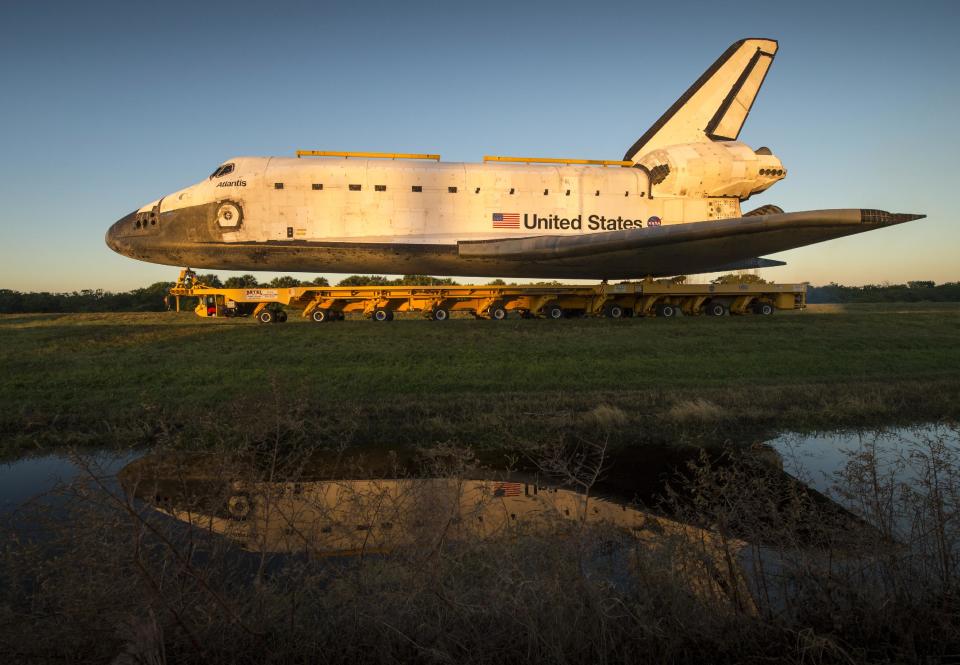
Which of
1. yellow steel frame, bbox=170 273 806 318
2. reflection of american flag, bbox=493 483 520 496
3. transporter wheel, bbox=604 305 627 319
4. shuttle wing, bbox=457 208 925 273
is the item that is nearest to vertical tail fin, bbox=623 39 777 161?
shuttle wing, bbox=457 208 925 273

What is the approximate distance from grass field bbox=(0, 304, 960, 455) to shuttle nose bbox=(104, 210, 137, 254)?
220 centimetres

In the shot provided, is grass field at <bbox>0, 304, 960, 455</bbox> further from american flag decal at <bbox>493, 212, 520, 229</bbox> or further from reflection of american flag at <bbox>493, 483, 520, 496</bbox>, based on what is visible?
american flag decal at <bbox>493, 212, 520, 229</bbox>

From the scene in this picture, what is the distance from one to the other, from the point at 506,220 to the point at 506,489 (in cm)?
1023

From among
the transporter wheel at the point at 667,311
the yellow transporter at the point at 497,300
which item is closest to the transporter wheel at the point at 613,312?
the yellow transporter at the point at 497,300

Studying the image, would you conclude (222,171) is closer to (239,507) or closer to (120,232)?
(120,232)

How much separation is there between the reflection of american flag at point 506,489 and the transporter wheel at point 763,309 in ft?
50.7

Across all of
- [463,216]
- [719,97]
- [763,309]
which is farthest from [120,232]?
[763,309]

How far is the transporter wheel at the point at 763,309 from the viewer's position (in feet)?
57.4

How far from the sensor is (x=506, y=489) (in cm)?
469

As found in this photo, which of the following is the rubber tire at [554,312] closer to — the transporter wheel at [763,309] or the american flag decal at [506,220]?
the american flag decal at [506,220]

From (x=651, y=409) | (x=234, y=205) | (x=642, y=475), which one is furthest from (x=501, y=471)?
(x=234, y=205)

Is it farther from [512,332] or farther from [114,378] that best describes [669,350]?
[114,378]

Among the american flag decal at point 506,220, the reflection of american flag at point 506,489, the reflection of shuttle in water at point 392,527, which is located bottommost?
the reflection of american flag at point 506,489

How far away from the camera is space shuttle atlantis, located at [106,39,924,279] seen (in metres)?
13.4
